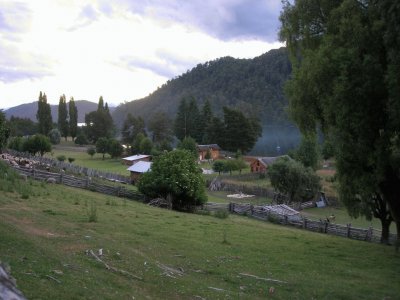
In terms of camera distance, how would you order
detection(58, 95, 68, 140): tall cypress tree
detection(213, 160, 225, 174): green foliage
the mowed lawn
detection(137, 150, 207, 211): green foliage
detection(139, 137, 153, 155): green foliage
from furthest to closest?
detection(58, 95, 68, 140): tall cypress tree, detection(139, 137, 153, 155): green foliage, detection(213, 160, 225, 174): green foliage, detection(137, 150, 207, 211): green foliage, the mowed lawn

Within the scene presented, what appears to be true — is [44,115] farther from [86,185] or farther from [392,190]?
[392,190]

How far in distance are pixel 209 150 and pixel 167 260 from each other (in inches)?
2921

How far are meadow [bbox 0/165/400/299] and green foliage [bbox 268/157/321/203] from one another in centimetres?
2621

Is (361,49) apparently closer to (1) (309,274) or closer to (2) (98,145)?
(1) (309,274)

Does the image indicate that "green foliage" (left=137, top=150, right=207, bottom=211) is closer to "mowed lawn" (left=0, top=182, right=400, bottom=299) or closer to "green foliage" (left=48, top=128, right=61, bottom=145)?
"mowed lawn" (left=0, top=182, right=400, bottom=299)

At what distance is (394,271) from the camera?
16266 mm

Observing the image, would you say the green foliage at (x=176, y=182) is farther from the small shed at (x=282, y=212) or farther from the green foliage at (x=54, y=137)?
the green foliage at (x=54, y=137)

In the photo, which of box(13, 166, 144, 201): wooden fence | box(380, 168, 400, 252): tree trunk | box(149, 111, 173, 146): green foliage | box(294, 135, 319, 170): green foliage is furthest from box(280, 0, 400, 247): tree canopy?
box(149, 111, 173, 146): green foliage

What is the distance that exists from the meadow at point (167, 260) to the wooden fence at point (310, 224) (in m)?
5.53

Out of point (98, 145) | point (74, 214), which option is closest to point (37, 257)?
point (74, 214)

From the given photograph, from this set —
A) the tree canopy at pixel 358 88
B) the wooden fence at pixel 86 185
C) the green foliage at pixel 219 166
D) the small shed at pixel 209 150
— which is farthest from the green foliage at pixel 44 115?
the tree canopy at pixel 358 88

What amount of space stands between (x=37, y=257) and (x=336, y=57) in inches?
443

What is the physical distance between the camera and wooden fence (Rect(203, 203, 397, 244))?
27.8m

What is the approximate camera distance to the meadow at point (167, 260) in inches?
375
